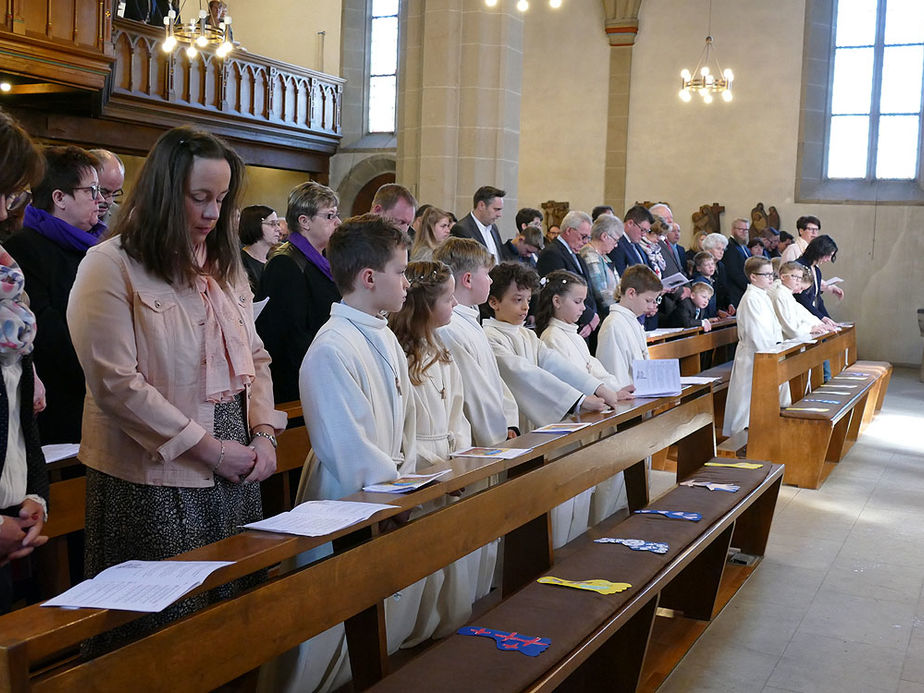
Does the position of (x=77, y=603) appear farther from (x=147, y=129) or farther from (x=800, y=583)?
(x=147, y=129)

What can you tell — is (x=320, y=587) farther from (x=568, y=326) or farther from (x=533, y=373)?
(x=568, y=326)

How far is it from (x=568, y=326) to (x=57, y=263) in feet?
8.85

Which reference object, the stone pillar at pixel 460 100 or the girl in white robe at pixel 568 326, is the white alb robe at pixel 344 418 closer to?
the girl in white robe at pixel 568 326

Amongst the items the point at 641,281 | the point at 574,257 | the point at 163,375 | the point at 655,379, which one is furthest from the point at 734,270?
the point at 163,375

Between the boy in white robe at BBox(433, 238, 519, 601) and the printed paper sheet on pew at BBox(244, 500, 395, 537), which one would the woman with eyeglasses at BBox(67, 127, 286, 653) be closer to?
the printed paper sheet on pew at BBox(244, 500, 395, 537)

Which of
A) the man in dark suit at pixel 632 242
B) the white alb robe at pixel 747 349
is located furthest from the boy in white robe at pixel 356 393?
the white alb robe at pixel 747 349

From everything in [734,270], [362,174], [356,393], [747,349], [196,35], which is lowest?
[747,349]

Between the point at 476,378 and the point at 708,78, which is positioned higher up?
the point at 708,78

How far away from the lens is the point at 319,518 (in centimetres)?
235

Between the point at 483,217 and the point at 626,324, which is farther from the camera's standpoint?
the point at 483,217

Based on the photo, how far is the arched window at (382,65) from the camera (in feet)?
53.1

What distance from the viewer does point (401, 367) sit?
10.3ft

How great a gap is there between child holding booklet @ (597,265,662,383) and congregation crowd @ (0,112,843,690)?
2.25 ft

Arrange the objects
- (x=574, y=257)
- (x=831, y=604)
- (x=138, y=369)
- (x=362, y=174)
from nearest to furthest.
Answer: (x=138, y=369) < (x=831, y=604) < (x=574, y=257) < (x=362, y=174)
